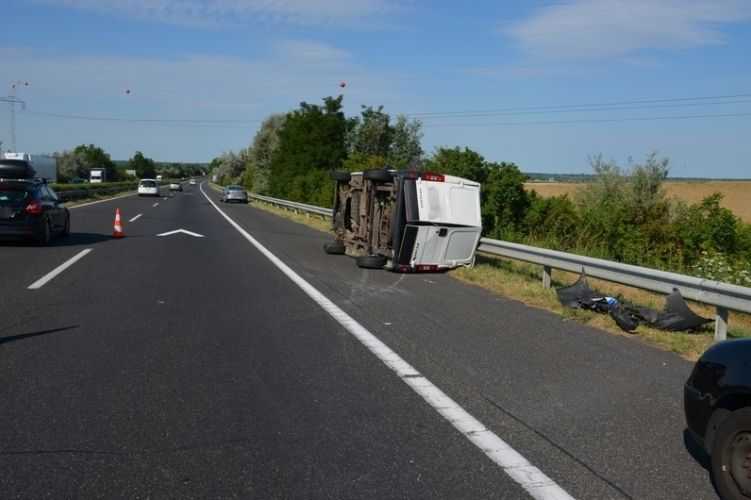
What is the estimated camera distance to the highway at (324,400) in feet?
14.9

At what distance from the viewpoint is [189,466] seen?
4.68 metres

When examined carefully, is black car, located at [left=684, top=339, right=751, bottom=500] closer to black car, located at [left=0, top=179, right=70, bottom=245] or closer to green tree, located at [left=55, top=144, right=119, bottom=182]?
black car, located at [left=0, top=179, right=70, bottom=245]

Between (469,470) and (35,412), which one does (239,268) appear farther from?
(469,470)

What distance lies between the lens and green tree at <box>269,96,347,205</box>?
57.4 metres

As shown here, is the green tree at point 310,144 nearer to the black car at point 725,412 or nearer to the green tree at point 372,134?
the green tree at point 372,134

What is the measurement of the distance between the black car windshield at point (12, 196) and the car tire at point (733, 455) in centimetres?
1628

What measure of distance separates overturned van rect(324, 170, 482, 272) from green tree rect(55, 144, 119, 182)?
11074cm

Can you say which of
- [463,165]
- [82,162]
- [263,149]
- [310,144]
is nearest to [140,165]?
[82,162]

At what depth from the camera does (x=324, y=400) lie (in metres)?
6.11

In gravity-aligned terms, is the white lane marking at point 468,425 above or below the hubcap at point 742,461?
below

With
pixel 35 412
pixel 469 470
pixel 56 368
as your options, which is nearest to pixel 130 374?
pixel 56 368

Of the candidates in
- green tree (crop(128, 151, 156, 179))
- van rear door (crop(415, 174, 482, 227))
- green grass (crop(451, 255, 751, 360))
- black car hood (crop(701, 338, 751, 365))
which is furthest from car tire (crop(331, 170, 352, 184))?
green tree (crop(128, 151, 156, 179))

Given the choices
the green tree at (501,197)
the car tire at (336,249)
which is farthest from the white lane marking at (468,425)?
the green tree at (501,197)

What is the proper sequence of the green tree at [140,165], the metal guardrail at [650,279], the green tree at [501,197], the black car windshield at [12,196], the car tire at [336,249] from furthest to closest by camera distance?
the green tree at [140,165] < the green tree at [501,197] < the car tire at [336,249] < the black car windshield at [12,196] < the metal guardrail at [650,279]
